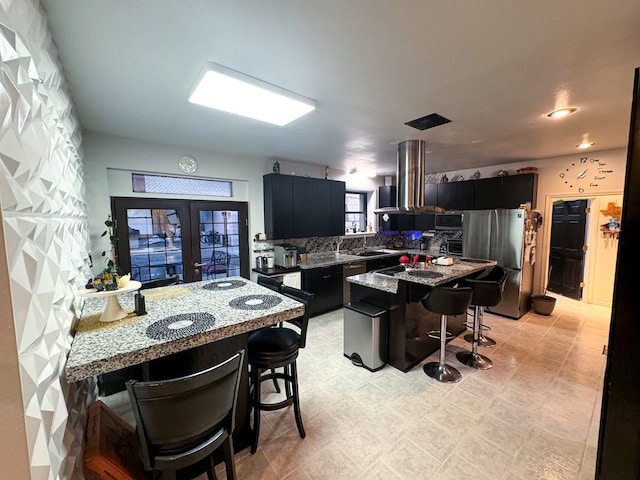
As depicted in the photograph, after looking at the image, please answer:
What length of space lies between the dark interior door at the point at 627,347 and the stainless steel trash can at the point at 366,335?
1.67m

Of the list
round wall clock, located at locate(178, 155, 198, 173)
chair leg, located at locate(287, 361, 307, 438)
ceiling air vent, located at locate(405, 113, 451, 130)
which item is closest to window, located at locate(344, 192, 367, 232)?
ceiling air vent, located at locate(405, 113, 451, 130)

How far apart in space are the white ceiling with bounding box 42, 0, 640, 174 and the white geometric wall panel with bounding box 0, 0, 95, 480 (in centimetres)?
43

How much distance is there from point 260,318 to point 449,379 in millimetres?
2175

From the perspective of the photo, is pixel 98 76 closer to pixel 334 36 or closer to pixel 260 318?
pixel 334 36

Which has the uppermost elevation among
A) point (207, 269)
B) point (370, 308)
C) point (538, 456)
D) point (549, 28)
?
point (549, 28)

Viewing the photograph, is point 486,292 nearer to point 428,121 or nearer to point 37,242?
point 428,121

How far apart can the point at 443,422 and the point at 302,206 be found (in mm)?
3461

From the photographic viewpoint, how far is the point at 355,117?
2523 millimetres

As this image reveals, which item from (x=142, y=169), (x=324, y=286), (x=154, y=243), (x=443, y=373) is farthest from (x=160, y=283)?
(x=443, y=373)

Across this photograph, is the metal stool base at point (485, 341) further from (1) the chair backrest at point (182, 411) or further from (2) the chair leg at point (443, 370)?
A: (1) the chair backrest at point (182, 411)

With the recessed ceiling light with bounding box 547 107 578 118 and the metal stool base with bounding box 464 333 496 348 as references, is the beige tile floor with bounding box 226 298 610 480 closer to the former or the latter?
the metal stool base with bounding box 464 333 496 348

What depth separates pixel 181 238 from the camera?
3.61m

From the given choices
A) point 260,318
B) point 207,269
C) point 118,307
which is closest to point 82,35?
point 118,307

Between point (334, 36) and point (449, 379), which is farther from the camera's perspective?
point (449, 379)
